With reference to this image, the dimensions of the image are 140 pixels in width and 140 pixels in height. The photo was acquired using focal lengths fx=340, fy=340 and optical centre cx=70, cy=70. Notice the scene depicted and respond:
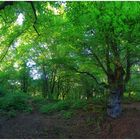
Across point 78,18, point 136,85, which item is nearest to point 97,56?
point 78,18

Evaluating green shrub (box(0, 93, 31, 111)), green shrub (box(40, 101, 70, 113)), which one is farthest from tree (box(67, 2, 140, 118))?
green shrub (box(0, 93, 31, 111))

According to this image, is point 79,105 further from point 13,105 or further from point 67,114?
point 13,105

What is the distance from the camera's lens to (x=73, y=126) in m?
19.3

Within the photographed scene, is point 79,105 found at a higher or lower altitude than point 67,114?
higher

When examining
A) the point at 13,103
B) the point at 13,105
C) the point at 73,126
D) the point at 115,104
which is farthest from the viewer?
the point at 13,103

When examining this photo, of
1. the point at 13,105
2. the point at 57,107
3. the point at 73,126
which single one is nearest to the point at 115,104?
the point at 73,126

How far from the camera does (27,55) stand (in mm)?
35719

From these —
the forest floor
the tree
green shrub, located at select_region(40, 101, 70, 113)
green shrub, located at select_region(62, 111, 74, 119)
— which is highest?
the tree

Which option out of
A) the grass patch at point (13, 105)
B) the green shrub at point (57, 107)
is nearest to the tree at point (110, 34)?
the green shrub at point (57, 107)

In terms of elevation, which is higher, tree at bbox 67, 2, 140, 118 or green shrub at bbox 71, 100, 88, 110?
tree at bbox 67, 2, 140, 118

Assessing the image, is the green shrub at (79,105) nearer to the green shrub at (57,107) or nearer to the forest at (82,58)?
the forest at (82,58)

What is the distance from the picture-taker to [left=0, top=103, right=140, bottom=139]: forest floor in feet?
58.6

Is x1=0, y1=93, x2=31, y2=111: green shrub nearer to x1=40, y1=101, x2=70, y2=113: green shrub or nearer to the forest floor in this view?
x1=40, y1=101, x2=70, y2=113: green shrub

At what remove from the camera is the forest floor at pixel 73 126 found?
58.6 ft
